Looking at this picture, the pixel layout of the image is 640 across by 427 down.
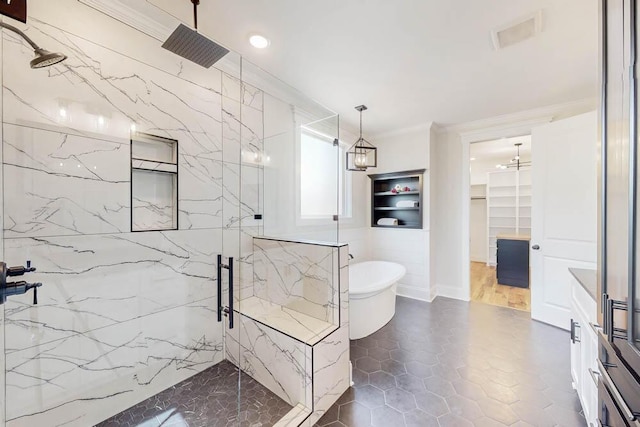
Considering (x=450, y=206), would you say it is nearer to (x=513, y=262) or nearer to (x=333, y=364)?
(x=513, y=262)

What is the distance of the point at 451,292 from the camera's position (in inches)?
158

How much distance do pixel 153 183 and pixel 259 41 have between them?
1.37 meters

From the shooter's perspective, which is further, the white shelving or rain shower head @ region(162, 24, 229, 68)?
the white shelving

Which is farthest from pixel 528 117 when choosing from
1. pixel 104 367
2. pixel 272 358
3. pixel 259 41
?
pixel 104 367

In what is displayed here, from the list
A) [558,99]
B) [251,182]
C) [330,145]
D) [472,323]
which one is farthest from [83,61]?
[558,99]

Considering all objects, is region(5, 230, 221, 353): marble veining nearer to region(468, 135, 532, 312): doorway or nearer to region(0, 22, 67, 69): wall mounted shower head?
region(0, 22, 67, 69): wall mounted shower head

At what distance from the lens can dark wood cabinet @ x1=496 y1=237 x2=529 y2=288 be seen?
15.0 feet

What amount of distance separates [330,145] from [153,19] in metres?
2.02

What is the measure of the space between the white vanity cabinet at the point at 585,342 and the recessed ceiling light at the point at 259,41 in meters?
2.70

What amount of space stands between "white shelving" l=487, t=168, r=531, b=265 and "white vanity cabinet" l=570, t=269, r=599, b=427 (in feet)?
17.4

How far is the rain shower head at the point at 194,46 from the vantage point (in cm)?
163

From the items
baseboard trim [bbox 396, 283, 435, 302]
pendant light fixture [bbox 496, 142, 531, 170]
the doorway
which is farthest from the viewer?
pendant light fixture [bbox 496, 142, 531, 170]

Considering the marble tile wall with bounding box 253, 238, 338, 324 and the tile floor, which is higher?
the marble tile wall with bounding box 253, 238, 338, 324

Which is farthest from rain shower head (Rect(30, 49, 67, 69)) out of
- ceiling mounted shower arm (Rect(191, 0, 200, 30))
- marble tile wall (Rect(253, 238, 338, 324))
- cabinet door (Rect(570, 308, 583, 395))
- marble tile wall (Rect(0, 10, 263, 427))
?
cabinet door (Rect(570, 308, 583, 395))
